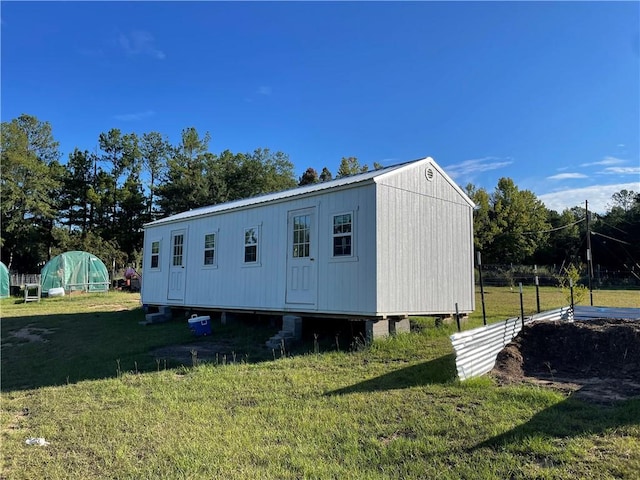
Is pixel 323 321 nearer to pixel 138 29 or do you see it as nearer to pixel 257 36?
pixel 257 36

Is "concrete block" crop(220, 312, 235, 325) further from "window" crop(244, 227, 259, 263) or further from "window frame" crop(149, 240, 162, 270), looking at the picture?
"window frame" crop(149, 240, 162, 270)

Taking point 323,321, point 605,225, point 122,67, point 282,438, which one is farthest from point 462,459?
point 605,225

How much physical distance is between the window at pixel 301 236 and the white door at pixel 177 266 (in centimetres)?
528

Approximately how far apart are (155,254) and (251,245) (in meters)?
5.72

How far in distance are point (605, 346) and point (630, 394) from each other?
1.70 metres

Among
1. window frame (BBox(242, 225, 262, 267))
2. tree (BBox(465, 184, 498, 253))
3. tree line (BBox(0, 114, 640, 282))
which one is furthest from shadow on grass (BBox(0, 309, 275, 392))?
tree (BBox(465, 184, 498, 253))

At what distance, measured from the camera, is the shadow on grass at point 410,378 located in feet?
18.6

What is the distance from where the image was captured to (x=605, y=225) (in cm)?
4097

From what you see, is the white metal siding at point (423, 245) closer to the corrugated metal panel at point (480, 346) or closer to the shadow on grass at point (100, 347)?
the corrugated metal panel at point (480, 346)

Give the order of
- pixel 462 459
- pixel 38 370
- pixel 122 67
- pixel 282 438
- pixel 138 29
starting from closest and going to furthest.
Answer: pixel 462 459 → pixel 282 438 → pixel 38 370 → pixel 138 29 → pixel 122 67

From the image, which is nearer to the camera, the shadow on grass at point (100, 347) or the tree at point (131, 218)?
the shadow on grass at point (100, 347)

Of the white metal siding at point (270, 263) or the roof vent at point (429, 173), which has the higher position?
the roof vent at point (429, 173)

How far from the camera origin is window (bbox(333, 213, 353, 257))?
29.5 feet

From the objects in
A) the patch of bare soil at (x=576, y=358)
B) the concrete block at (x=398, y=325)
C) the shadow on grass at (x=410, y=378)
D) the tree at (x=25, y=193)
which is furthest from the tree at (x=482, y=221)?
the tree at (x=25, y=193)
